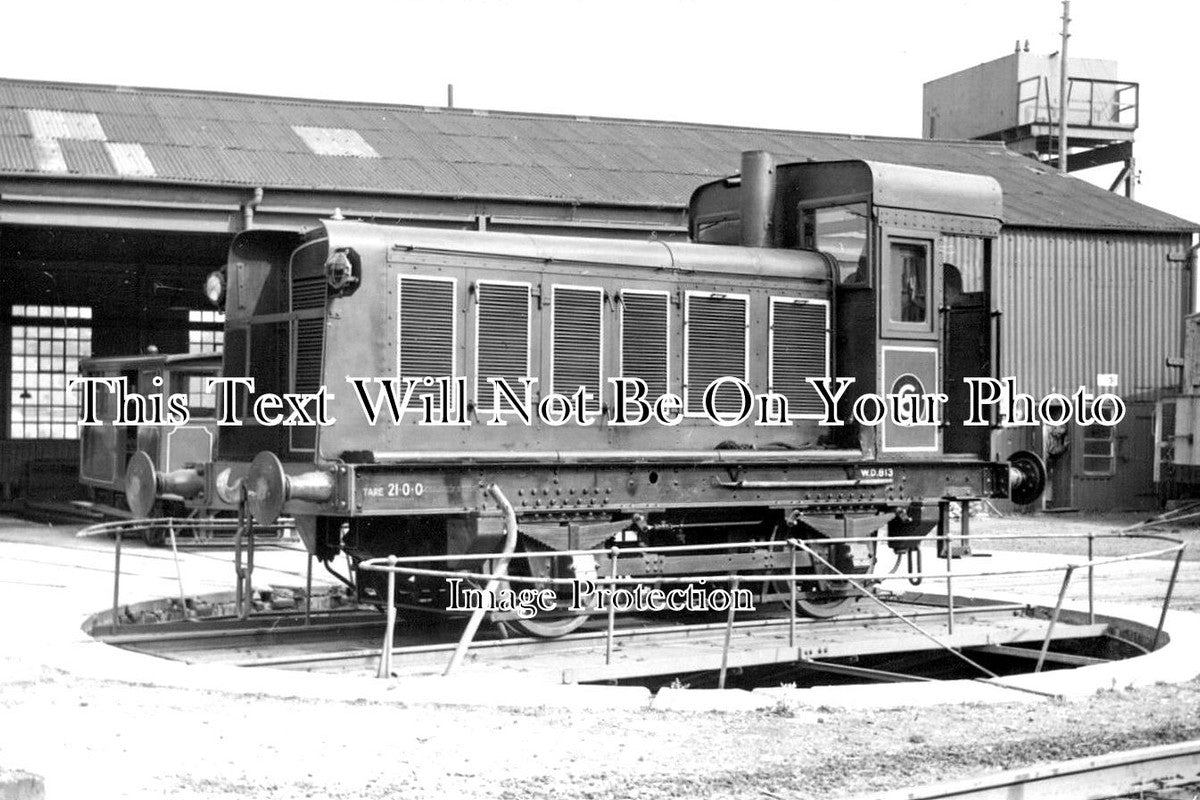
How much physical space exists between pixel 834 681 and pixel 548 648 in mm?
2978

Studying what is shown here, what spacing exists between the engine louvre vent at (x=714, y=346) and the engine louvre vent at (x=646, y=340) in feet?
0.81

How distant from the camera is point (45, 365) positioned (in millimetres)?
28625

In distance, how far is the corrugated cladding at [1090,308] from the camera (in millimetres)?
31484

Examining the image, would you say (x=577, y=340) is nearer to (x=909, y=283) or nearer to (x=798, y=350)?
(x=798, y=350)

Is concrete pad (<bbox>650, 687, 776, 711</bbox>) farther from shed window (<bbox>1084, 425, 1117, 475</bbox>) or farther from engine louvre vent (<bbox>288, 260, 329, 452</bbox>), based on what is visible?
shed window (<bbox>1084, 425, 1117, 475</bbox>)

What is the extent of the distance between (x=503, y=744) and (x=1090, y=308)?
26.5 meters

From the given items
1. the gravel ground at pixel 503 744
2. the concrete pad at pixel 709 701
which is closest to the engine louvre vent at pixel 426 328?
the gravel ground at pixel 503 744

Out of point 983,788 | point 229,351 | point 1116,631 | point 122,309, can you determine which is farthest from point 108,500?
point 983,788

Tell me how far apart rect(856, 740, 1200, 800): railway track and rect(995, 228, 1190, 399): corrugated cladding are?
23841mm

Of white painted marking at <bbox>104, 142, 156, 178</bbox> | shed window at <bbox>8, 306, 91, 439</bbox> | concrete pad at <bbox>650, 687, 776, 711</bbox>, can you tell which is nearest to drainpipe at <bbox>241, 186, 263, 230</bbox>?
white painted marking at <bbox>104, 142, 156, 178</bbox>

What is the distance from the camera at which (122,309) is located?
94.4ft

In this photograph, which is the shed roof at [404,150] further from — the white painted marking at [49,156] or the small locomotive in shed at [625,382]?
the small locomotive in shed at [625,382]

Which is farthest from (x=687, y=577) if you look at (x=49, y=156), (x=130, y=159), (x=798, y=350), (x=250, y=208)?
(x=49, y=156)

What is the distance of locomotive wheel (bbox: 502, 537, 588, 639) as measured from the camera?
12.5 meters
